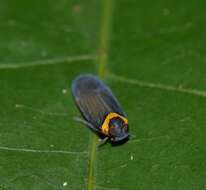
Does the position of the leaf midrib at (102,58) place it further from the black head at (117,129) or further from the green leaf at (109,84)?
the black head at (117,129)

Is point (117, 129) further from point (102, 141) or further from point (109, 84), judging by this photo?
point (109, 84)

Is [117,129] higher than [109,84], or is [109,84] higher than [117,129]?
[109,84]

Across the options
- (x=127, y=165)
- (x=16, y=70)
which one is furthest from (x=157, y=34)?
(x=127, y=165)

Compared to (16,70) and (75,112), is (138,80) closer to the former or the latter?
(75,112)

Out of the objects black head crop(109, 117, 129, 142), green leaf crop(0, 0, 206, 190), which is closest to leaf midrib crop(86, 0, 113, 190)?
green leaf crop(0, 0, 206, 190)

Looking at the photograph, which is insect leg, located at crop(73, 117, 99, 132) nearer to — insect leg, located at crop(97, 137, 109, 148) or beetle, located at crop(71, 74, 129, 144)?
beetle, located at crop(71, 74, 129, 144)

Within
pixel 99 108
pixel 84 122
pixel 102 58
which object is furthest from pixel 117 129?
pixel 102 58
